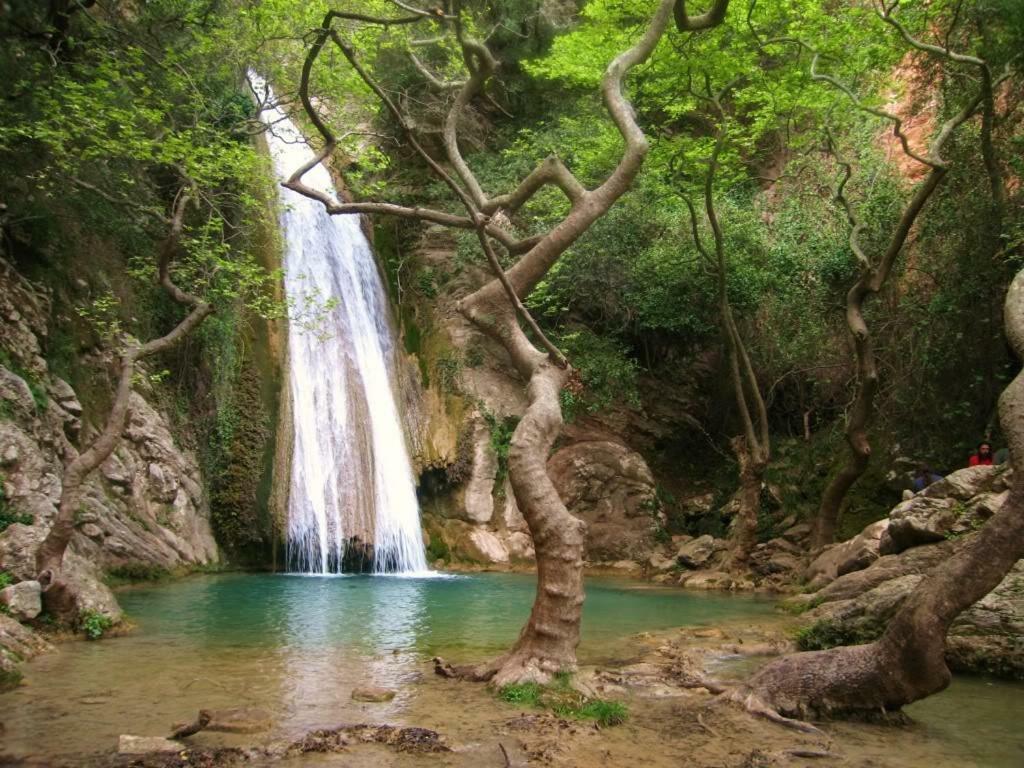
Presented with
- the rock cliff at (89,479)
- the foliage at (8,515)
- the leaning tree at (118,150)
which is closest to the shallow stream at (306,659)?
the rock cliff at (89,479)

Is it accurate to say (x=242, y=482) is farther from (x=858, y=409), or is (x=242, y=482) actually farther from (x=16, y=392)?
(x=858, y=409)

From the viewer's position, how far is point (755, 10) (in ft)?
40.1

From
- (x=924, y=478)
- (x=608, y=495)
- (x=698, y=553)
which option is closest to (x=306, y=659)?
(x=924, y=478)

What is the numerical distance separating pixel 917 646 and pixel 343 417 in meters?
14.0

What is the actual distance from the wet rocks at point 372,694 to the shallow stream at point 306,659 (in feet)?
0.24

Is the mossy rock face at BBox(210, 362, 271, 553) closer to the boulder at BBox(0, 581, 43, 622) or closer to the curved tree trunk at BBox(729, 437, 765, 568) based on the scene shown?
the boulder at BBox(0, 581, 43, 622)

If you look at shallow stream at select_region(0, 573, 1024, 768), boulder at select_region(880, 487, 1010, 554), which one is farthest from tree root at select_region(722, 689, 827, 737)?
boulder at select_region(880, 487, 1010, 554)

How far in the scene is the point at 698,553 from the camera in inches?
626

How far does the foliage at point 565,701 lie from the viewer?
5.18m

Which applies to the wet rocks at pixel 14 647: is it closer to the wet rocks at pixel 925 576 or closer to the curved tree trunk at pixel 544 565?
the curved tree trunk at pixel 544 565

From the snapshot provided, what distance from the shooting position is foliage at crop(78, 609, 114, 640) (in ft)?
24.8

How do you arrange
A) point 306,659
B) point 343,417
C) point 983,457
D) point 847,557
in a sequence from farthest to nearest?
point 343,417 < point 983,457 < point 847,557 < point 306,659

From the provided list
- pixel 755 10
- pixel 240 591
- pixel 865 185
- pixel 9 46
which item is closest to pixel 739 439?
pixel 865 185

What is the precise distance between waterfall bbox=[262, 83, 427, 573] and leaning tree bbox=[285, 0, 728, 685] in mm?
6046
